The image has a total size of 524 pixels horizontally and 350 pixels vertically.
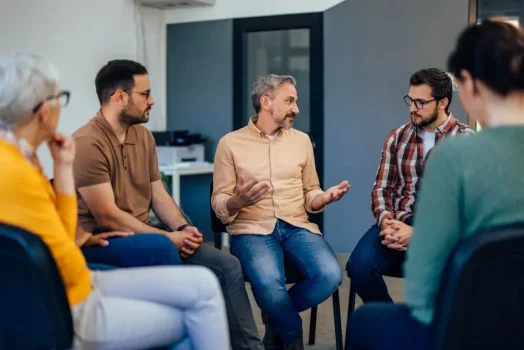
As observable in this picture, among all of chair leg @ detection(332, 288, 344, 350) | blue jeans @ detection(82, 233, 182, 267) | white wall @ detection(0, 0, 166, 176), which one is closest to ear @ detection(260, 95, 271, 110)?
chair leg @ detection(332, 288, 344, 350)

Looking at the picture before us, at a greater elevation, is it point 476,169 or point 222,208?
A: point 476,169

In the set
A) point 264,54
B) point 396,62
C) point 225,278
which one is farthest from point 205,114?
point 225,278

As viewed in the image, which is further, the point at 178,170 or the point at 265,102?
the point at 178,170

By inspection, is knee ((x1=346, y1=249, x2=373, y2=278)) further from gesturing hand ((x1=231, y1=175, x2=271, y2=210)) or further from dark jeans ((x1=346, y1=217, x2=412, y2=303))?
gesturing hand ((x1=231, y1=175, x2=271, y2=210))

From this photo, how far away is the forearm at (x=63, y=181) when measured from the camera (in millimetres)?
1851

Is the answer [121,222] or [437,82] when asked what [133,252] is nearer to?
[121,222]

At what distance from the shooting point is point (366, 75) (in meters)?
5.59

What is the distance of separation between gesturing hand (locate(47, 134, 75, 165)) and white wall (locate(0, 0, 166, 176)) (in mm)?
3210

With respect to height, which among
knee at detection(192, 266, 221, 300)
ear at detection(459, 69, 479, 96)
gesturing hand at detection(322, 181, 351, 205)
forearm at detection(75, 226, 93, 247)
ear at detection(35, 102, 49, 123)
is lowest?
knee at detection(192, 266, 221, 300)

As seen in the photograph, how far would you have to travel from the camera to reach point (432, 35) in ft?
17.5

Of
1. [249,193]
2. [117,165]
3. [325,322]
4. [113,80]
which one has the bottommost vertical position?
[325,322]

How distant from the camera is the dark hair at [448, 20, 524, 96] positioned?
150 centimetres

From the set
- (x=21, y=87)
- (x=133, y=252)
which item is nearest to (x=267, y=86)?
(x=133, y=252)

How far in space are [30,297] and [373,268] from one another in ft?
5.31
